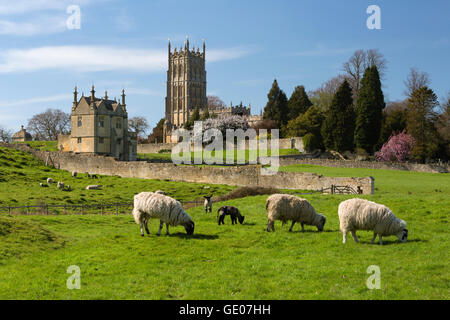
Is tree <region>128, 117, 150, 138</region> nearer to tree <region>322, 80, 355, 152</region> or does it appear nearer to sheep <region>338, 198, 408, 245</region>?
tree <region>322, 80, 355, 152</region>

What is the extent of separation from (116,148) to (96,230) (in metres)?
43.3

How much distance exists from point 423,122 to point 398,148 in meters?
4.91

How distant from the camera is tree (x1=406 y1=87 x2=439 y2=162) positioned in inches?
2537

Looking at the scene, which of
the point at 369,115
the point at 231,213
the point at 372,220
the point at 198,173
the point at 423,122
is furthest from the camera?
the point at 369,115

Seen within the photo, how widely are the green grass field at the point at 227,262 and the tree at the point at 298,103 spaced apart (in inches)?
2883

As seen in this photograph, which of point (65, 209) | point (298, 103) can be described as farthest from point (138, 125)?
point (65, 209)

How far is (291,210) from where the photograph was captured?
17.2m

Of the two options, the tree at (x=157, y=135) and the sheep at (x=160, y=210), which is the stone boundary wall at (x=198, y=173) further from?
the tree at (x=157, y=135)

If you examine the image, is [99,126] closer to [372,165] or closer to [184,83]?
[372,165]

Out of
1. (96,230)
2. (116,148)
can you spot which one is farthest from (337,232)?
(116,148)

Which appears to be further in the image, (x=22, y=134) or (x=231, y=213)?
(x=22, y=134)

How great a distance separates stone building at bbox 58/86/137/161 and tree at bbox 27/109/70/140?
58.2 meters

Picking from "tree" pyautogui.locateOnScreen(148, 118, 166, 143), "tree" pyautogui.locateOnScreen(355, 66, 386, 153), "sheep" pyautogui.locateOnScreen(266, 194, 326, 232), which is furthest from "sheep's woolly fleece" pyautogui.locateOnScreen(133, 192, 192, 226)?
"tree" pyautogui.locateOnScreen(148, 118, 166, 143)
